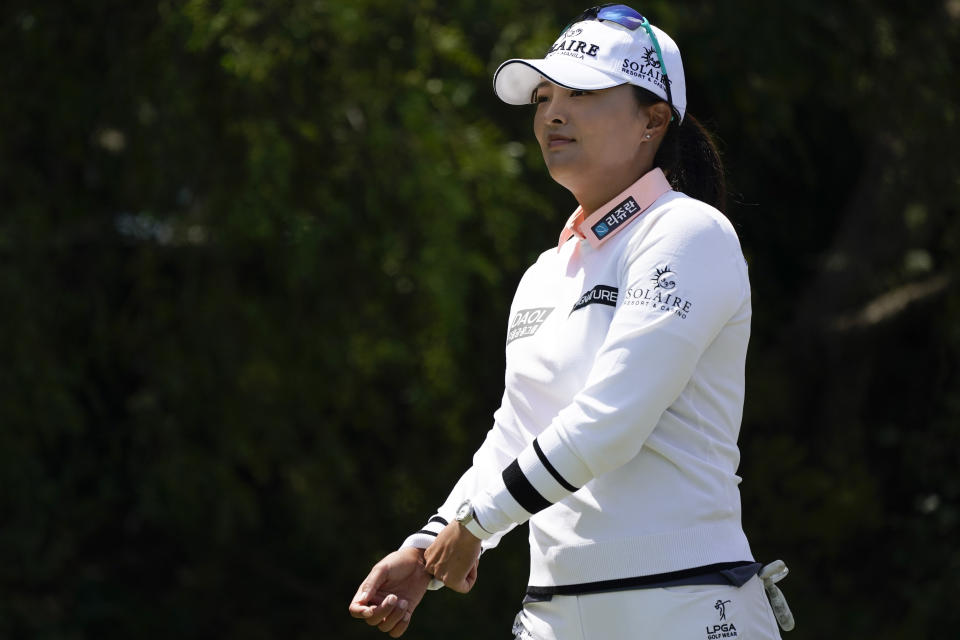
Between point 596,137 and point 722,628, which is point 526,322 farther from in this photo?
A: point 722,628

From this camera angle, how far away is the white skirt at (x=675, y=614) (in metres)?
1.89

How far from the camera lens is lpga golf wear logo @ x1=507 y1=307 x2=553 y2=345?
7.01 ft

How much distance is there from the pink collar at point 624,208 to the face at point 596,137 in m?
0.05

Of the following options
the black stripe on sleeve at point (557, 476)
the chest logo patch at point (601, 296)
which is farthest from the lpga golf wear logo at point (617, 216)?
the black stripe on sleeve at point (557, 476)

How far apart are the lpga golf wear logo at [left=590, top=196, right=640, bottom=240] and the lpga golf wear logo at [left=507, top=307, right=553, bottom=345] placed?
0.15 m

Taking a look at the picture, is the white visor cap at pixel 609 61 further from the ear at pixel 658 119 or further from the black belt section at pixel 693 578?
the black belt section at pixel 693 578

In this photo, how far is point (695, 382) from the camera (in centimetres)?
196

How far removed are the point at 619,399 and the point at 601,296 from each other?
21 cm

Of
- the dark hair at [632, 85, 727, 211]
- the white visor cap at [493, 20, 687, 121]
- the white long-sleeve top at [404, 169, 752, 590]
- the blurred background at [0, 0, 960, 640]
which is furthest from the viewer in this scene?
the blurred background at [0, 0, 960, 640]

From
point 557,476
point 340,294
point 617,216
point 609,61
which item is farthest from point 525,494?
point 340,294

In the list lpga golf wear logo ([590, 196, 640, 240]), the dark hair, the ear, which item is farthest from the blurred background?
lpga golf wear logo ([590, 196, 640, 240])

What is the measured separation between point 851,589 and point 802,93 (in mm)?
2600

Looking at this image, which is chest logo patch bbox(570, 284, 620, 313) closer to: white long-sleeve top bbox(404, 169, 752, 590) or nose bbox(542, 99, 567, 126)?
white long-sleeve top bbox(404, 169, 752, 590)

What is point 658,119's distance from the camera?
7.14 ft
